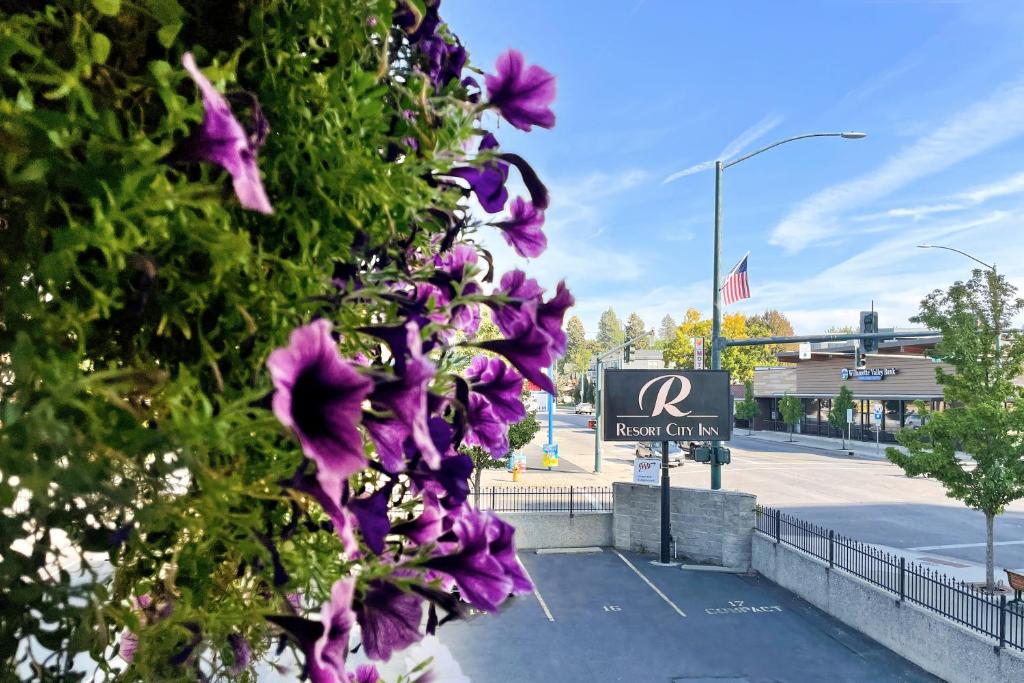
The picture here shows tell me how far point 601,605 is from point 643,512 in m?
4.59

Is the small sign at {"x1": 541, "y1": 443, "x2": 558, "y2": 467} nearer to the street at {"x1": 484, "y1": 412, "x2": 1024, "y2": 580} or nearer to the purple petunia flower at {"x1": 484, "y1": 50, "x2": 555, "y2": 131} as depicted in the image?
the street at {"x1": 484, "y1": 412, "x2": 1024, "y2": 580}

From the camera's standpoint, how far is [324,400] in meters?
0.75

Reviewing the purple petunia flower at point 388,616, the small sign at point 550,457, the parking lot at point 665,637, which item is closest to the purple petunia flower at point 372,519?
the purple petunia flower at point 388,616

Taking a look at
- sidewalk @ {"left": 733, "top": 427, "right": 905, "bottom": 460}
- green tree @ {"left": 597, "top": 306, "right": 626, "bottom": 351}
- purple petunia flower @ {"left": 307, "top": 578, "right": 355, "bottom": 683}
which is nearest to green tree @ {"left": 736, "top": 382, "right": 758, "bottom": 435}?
sidewalk @ {"left": 733, "top": 427, "right": 905, "bottom": 460}

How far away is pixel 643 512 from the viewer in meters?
18.4

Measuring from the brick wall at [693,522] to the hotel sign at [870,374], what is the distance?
29.7 m

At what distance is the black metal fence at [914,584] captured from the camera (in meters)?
10.0

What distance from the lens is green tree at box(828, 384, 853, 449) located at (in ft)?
143

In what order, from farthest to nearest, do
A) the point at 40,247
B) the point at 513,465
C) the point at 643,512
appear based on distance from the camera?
the point at 513,465
the point at 643,512
the point at 40,247

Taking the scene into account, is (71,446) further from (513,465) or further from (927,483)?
(927,483)

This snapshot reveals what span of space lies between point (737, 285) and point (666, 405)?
565cm

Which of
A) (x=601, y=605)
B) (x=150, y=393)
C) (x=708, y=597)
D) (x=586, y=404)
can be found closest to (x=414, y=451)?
(x=150, y=393)

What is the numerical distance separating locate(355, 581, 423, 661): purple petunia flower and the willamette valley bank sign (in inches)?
653

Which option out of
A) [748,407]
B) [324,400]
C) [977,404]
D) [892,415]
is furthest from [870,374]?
[324,400]
